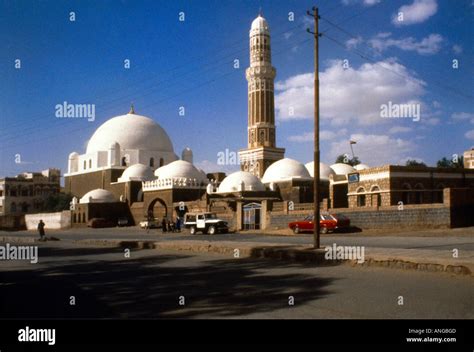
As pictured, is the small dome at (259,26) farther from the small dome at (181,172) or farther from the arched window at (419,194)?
the arched window at (419,194)

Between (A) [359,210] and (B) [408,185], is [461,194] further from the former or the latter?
(B) [408,185]

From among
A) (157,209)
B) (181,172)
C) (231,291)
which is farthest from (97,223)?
(231,291)

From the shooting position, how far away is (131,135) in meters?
62.6

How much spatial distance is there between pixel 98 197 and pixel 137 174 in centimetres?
517

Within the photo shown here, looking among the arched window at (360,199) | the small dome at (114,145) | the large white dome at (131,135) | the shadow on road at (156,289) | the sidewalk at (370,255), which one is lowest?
the shadow on road at (156,289)

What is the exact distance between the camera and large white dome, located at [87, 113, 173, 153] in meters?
62.3

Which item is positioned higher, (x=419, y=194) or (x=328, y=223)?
(x=419, y=194)

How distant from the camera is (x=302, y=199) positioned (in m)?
44.7

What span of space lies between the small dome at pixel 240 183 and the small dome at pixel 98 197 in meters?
13.5

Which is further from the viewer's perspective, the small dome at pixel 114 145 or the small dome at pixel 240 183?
the small dome at pixel 114 145

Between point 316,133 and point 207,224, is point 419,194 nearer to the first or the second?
point 207,224

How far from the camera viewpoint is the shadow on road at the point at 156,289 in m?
7.31

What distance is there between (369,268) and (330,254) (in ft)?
5.21

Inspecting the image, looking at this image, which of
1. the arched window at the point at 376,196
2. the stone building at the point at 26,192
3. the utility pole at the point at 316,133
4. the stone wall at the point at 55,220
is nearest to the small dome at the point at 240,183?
the arched window at the point at 376,196
